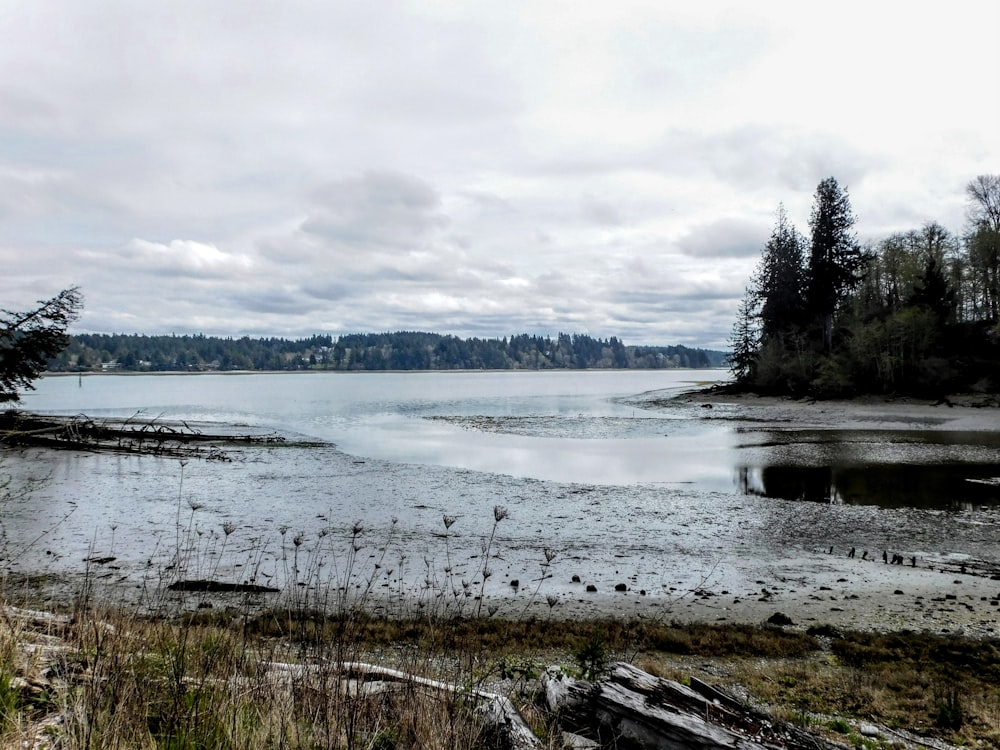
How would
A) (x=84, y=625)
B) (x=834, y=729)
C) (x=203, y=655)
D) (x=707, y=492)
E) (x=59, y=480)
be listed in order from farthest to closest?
(x=59, y=480) → (x=707, y=492) → (x=834, y=729) → (x=84, y=625) → (x=203, y=655)

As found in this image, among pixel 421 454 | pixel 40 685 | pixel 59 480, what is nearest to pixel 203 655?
pixel 40 685

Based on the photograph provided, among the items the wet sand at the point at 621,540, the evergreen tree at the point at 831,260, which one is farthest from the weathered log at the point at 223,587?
the evergreen tree at the point at 831,260

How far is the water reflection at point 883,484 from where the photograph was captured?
18.7 m

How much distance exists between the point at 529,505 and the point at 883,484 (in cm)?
1280

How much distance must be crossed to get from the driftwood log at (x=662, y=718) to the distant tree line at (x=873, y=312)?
192 ft

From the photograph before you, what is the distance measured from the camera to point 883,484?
69.5 ft

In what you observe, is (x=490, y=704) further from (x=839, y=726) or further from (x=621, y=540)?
(x=621, y=540)

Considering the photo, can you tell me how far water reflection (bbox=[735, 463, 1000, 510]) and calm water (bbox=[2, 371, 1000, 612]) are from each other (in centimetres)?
10

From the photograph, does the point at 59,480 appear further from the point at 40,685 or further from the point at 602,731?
the point at 602,731

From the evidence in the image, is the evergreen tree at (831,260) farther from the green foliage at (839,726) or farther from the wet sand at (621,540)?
the green foliage at (839,726)

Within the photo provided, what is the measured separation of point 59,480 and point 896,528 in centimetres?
2822

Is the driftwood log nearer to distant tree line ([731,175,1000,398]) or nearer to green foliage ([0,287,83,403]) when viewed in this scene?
green foliage ([0,287,83,403])

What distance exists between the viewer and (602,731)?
4223mm

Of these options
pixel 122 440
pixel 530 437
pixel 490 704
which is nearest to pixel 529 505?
pixel 490 704
